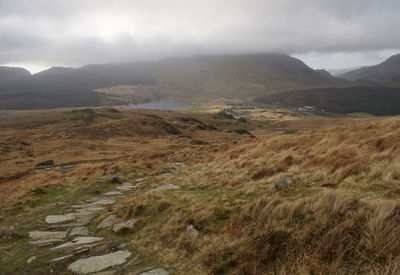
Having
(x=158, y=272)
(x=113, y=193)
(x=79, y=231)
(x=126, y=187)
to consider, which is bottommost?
(x=126, y=187)

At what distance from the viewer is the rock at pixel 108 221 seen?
8.90m

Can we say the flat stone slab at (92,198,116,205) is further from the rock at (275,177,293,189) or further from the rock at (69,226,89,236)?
the rock at (275,177,293,189)

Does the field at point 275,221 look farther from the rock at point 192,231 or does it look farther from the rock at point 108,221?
the rock at point 108,221

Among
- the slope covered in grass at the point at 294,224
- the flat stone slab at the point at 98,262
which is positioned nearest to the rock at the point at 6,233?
the slope covered in grass at the point at 294,224

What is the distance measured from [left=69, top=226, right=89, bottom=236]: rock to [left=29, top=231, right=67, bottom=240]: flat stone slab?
0.25 metres

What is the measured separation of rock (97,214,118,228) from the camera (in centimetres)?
890

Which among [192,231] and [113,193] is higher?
[192,231]

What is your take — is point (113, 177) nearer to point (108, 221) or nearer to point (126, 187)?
point (126, 187)

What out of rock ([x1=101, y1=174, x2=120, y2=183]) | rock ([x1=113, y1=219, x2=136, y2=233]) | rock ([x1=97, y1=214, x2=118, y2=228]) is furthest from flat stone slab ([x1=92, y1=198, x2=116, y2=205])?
rock ([x1=113, y1=219, x2=136, y2=233])

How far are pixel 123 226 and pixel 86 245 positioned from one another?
1160mm

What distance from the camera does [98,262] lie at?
5953mm

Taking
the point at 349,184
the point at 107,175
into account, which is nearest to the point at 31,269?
the point at 349,184

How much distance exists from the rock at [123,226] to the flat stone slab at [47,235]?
1891mm

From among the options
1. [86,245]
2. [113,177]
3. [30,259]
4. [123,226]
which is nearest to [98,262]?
[86,245]
